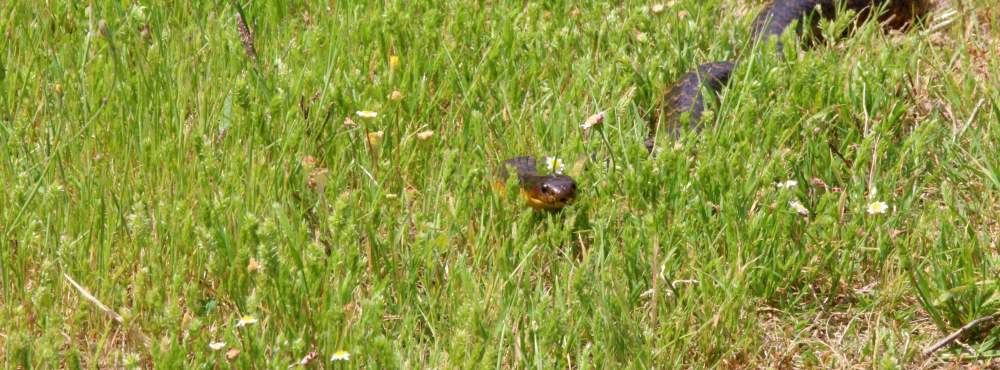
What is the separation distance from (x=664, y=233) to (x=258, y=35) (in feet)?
6.23

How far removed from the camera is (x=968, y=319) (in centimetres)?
321

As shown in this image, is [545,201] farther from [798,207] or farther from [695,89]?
[695,89]

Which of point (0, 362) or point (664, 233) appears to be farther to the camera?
point (664, 233)

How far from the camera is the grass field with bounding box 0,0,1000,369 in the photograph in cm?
295

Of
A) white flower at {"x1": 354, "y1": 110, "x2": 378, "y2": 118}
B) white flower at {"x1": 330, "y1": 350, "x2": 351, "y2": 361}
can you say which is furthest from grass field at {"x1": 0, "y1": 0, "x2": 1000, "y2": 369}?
white flower at {"x1": 354, "y1": 110, "x2": 378, "y2": 118}

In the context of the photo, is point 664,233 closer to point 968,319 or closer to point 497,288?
point 497,288

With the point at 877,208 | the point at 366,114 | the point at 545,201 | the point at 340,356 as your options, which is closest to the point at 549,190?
the point at 545,201

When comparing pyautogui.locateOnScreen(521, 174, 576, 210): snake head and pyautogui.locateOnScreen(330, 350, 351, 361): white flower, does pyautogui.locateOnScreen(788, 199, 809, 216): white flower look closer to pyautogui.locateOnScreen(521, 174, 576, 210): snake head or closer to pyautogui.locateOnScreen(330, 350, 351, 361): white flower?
pyautogui.locateOnScreen(521, 174, 576, 210): snake head

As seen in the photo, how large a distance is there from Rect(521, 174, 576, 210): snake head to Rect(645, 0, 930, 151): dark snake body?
395 millimetres

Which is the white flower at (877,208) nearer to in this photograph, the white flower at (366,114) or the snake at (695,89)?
the snake at (695,89)

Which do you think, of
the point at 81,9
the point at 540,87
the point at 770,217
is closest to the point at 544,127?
the point at 540,87

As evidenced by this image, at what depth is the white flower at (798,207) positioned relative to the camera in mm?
3401

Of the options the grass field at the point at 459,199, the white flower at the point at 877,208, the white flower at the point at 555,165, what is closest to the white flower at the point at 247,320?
the grass field at the point at 459,199

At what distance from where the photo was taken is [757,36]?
5035mm
